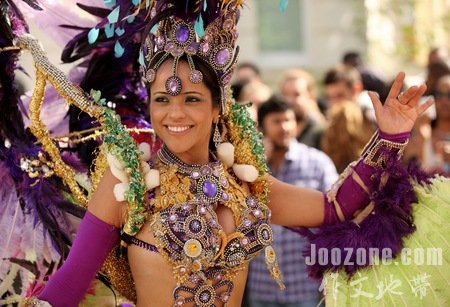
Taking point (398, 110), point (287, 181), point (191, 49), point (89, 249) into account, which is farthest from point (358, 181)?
point (287, 181)

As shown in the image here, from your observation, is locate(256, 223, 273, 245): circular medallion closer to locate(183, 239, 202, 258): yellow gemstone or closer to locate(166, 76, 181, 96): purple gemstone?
locate(183, 239, 202, 258): yellow gemstone

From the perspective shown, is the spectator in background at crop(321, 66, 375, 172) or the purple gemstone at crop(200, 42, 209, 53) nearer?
the purple gemstone at crop(200, 42, 209, 53)

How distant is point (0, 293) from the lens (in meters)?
3.98

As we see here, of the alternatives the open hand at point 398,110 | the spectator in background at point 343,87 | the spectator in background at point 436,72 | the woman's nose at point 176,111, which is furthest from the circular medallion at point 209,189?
the spectator in background at point 343,87

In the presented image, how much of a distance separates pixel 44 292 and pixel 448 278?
4.81 feet

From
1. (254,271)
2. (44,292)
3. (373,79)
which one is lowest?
(44,292)

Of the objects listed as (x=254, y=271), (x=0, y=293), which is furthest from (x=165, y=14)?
(x=254, y=271)

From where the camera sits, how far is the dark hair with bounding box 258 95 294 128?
6.58 m

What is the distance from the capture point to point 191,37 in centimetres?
365

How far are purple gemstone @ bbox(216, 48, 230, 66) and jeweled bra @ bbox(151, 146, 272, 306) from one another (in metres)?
0.35

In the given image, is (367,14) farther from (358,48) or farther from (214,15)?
(214,15)

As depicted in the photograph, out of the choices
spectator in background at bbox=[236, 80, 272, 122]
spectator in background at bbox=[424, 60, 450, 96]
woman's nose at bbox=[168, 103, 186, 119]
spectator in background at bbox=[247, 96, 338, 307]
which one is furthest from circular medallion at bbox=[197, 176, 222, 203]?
spectator in background at bbox=[424, 60, 450, 96]

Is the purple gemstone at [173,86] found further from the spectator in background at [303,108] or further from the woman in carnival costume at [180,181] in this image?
the spectator in background at [303,108]

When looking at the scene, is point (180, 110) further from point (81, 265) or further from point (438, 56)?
point (438, 56)
